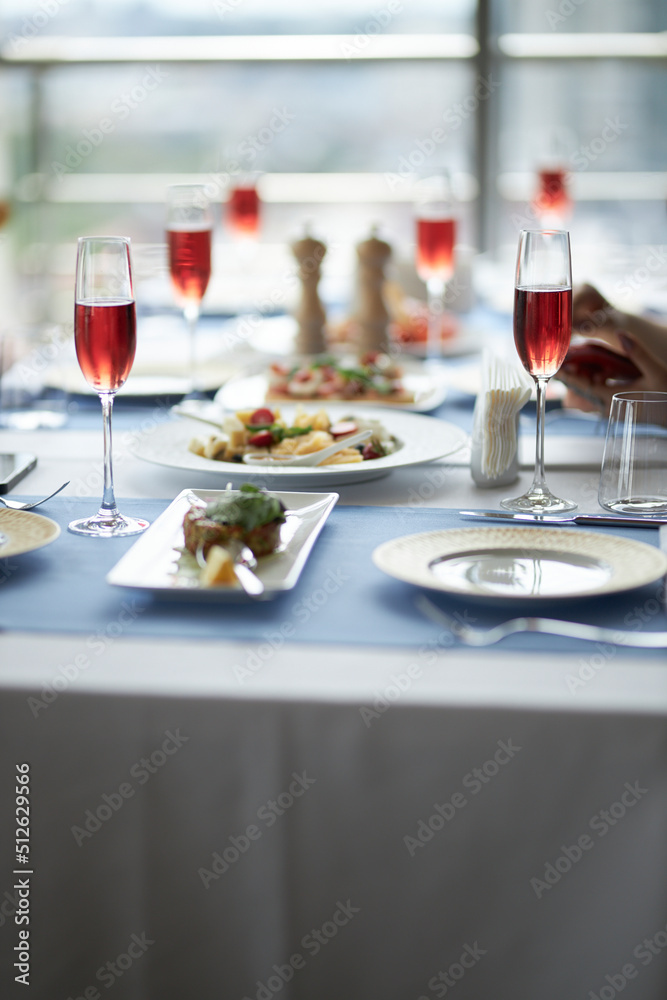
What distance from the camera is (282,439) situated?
1411 mm

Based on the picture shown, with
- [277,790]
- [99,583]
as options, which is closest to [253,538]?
[99,583]

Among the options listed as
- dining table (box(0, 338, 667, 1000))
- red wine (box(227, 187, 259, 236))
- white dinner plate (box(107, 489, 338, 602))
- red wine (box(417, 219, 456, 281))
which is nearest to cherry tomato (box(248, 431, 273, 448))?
white dinner plate (box(107, 489, 338, 602))

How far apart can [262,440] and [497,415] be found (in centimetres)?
30

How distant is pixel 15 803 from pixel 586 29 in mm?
5942

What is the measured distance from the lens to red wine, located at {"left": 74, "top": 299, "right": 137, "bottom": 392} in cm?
118

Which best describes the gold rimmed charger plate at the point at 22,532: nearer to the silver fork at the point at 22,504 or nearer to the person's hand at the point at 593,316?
the silver fork at the point at 22,504

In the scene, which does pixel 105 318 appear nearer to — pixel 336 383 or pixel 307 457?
pixel 307 457

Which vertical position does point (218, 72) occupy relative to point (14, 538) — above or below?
above

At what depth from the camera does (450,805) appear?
809mm

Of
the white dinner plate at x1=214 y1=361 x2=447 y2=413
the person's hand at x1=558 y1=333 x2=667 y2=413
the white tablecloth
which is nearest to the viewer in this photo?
the white tablecloth

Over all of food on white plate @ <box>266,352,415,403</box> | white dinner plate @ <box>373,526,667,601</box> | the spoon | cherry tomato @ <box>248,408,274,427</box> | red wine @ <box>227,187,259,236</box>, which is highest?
red wine @ <box>227,187,259,236</box>

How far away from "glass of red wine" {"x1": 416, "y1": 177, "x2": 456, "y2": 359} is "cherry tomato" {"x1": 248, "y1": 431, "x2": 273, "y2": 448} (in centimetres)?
89

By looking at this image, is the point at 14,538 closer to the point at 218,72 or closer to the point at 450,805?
the point at 450,805

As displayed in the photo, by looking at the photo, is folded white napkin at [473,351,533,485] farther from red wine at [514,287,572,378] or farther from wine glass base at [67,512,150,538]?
wine glass base at [67,512,150,538]
